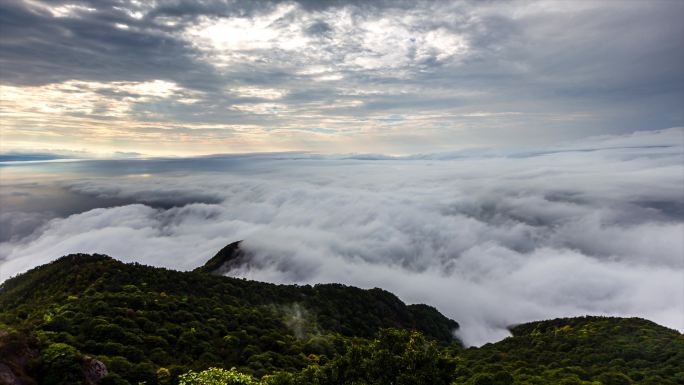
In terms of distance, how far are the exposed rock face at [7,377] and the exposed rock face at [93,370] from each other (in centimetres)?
595

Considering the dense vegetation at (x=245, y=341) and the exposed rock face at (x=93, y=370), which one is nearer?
the dense vegetation at (x=245, y=341)

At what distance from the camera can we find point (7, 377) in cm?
2673

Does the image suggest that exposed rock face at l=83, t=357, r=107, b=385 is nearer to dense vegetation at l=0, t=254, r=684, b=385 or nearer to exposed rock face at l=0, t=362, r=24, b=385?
dense vegetation at l=0, t=254, r=684, b=385

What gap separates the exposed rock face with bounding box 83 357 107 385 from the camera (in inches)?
1303

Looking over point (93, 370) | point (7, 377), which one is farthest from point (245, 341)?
point (7, 377)

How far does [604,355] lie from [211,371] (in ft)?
311

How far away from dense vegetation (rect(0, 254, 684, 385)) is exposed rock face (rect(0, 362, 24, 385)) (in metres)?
0.23

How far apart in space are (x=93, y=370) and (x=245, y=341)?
108 ft

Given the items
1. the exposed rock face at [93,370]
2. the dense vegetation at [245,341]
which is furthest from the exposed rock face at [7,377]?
the exposed rock face at [93,370]

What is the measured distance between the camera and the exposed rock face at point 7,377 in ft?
85.6

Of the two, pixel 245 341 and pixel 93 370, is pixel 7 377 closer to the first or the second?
pixel 93 370

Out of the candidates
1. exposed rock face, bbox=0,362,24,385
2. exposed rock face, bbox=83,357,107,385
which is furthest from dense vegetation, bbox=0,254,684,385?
exposed rock face, bbox=0,362,24,385

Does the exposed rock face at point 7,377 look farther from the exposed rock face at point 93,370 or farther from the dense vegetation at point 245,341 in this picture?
the exposed rock face at point 93,370

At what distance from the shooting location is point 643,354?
8306cm
